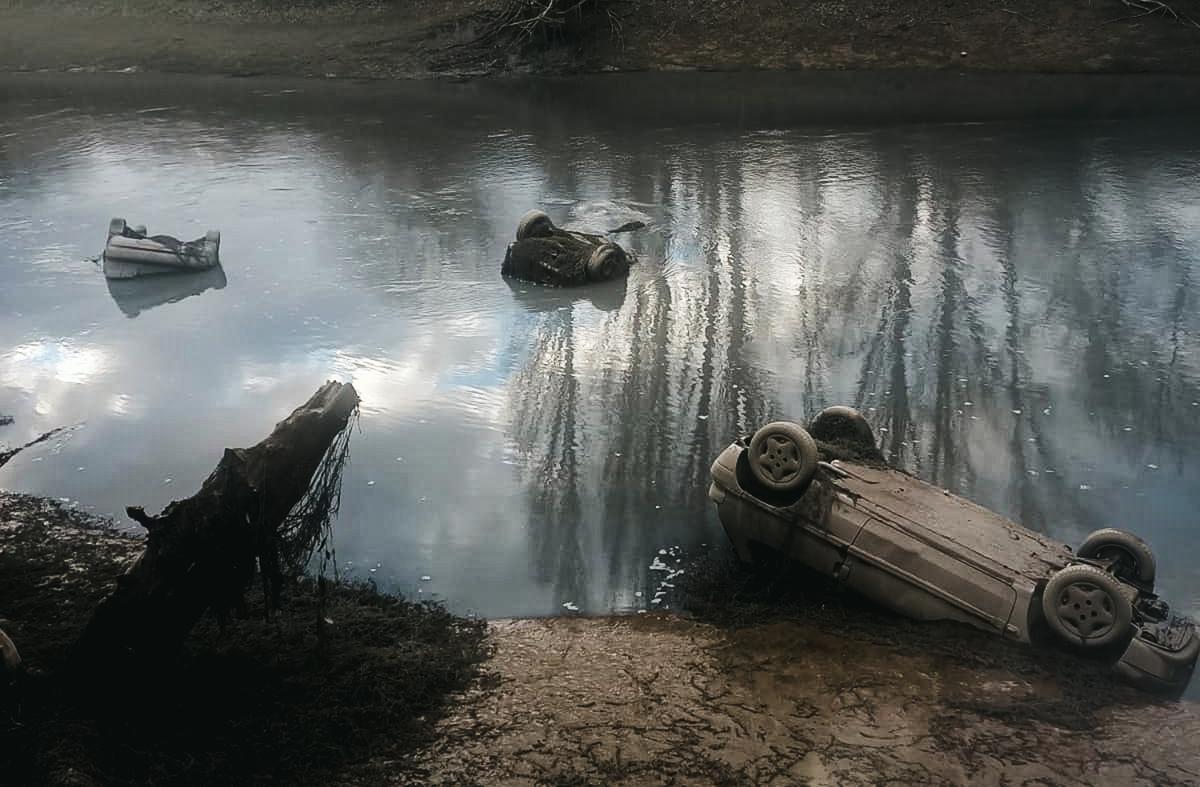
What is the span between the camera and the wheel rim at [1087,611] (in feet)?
19.9

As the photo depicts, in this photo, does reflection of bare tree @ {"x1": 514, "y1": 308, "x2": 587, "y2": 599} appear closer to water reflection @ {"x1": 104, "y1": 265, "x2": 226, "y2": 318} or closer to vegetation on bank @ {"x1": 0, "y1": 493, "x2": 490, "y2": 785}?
vegetation on bank @ {"x1": 0, "y1": 493, "x2": 490, "y2": 785}

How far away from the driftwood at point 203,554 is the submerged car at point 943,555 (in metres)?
2.90

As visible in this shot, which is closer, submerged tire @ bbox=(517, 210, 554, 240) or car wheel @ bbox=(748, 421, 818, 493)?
car wheel @ bbox=(748, 421, 818, 493)

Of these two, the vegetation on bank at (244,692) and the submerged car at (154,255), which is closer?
the vegetation on bank at (244,692)

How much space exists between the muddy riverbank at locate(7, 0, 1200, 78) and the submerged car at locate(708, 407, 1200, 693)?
782 inches

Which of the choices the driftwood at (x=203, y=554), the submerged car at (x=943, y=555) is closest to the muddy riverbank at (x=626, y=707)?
the submerged car at (x=943, y=555)

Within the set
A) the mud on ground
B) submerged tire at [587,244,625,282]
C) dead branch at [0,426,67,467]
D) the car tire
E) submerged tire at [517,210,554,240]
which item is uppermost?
submerged tire at [517,210,554,240]

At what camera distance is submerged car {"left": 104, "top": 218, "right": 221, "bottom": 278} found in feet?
45.3

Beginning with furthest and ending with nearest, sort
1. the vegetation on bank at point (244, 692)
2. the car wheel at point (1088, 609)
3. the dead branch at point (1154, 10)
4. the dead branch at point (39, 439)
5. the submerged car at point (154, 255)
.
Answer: the dead branch at point (1154, 10) < the submerged car at point (154, 255) < the dead branch at point (39, 439) < the car wheel at point (1088, 609) < the vegetation on bank at point (244, 692)

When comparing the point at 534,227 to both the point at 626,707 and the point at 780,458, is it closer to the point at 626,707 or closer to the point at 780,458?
the point at 780,458

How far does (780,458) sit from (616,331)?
5.01 metres

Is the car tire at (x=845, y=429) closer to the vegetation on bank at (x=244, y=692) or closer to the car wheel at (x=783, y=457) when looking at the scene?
the car wheel at (x=783, y=457)

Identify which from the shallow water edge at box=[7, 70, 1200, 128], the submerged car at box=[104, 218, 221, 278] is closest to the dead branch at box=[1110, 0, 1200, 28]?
the shallow water edge at box=[7, 70, 1200, 128]

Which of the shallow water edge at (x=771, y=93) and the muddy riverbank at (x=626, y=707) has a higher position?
the shallow water edge at (x=771, y=93)
